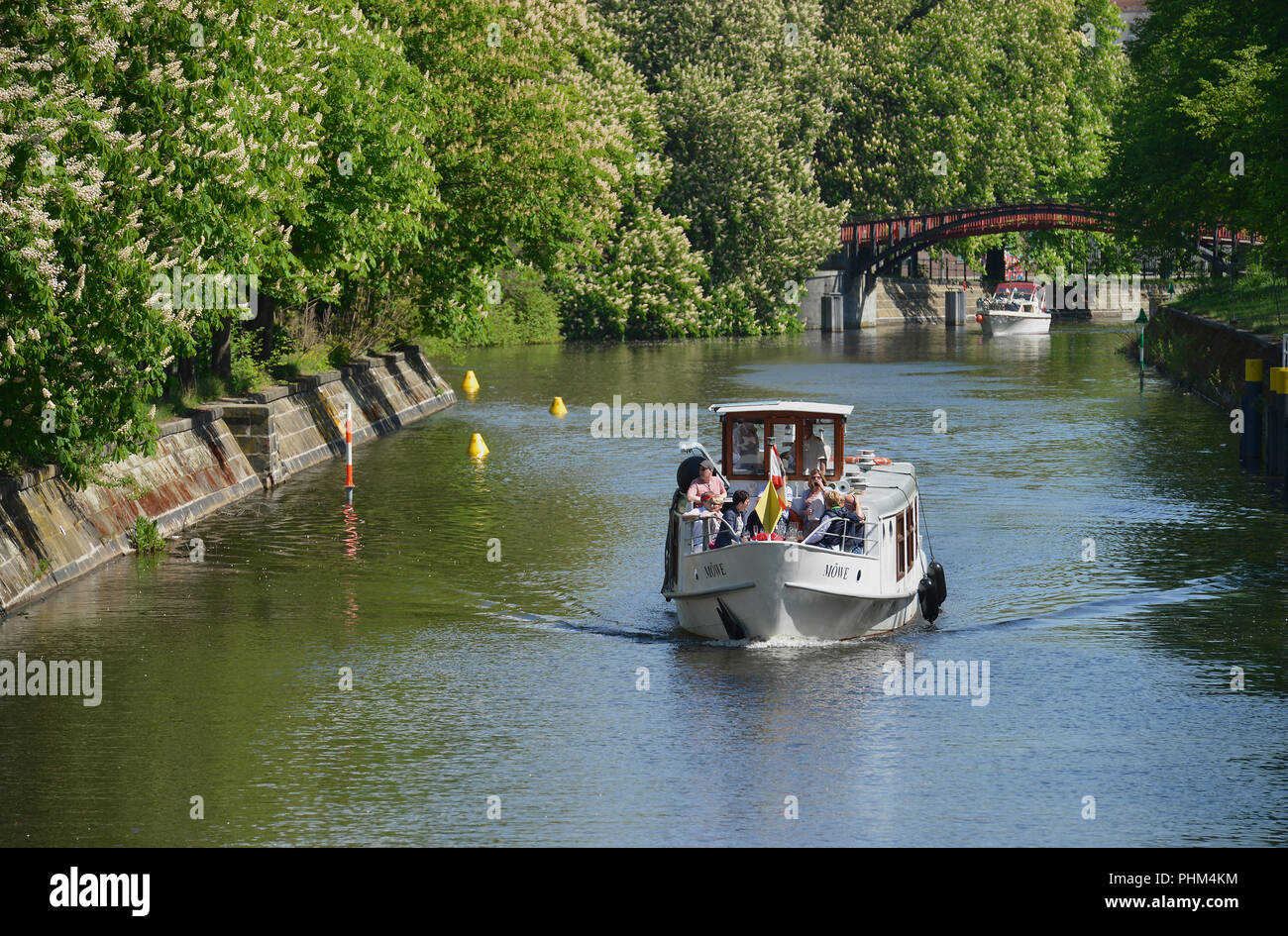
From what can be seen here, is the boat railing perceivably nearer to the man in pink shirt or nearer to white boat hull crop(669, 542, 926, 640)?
white boat hull crop(669, 542, 926, 640)

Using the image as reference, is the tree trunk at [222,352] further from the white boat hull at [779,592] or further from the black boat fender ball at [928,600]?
the black boat fender ball at [928,600]

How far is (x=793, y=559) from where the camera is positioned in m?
25.3

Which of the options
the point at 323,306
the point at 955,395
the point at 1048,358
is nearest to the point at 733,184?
the point at 1048,358

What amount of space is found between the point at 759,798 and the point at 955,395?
51181 mm

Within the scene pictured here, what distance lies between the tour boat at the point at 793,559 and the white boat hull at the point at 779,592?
0.01 metres

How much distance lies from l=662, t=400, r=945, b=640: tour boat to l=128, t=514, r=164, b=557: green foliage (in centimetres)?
1043

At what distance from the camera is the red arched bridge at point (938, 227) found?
110 m

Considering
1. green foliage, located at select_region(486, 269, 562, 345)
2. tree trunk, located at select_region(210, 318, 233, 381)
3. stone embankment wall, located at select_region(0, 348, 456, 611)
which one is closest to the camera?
stone embankment wall, located at select_region(0, 348, 456, 611)

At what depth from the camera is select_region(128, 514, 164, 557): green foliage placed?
33938 mm

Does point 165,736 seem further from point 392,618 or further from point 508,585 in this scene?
point 508,585

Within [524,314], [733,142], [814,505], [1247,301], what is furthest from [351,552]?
[733,142]

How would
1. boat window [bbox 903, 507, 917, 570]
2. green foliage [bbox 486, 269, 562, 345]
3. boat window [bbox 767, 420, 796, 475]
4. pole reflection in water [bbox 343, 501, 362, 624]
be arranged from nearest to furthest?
boat window [bbox 903, 507, 917, 570]
pole reflection in water [bbox 343, 501, 362, 624]
boat window [bbox 767, 420, 796, 475]
green foliage [bbox 486, 269, 562, 345]

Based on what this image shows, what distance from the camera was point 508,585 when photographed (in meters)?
31.3

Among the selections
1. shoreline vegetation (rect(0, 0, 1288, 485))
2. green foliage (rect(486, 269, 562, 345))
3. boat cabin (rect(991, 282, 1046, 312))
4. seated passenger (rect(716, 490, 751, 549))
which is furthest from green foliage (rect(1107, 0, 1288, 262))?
green foliage (rect(486, 269, 562, 345))
